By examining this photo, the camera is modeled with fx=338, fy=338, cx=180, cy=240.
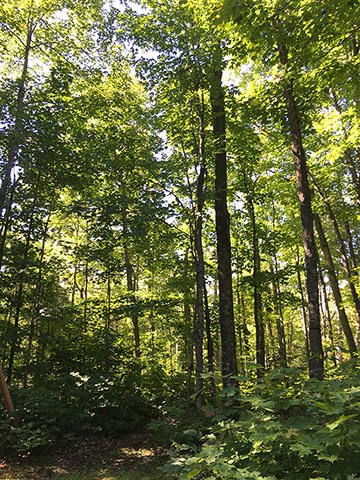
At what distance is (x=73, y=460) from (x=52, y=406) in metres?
1.16

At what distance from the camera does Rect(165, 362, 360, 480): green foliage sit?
2039 millimetres

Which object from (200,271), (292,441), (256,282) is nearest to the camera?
(292,441)

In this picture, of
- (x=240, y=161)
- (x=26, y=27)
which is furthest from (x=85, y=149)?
(x=240, y=161)

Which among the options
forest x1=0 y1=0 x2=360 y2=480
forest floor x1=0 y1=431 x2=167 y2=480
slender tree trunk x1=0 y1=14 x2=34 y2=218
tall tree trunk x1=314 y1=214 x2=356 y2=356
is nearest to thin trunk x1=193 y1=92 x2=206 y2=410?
forest x1=0 y1=0 x2=360 y2=480

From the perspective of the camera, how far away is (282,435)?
2230 millimetres

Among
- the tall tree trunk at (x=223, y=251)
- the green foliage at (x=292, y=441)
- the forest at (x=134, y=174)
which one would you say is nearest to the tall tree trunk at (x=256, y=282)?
the forest at (x=134, y=174)

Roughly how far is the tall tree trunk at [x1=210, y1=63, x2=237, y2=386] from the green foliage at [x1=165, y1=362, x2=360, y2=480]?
159 inches

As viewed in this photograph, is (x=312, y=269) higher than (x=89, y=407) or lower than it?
higher

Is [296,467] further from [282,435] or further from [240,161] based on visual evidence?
[240,161]

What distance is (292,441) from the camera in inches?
84.9

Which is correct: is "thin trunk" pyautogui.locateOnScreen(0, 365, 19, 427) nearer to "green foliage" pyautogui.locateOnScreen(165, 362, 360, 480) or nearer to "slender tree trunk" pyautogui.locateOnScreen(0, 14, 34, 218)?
"slender tree trunk" pyautogui.locateOnScreen(0, 14, 34, 218)

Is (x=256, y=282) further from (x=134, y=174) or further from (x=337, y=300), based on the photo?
(x=337, y=300)

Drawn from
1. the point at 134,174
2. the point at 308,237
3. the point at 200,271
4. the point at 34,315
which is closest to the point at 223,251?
the point at 200,271

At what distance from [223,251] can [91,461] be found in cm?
510
